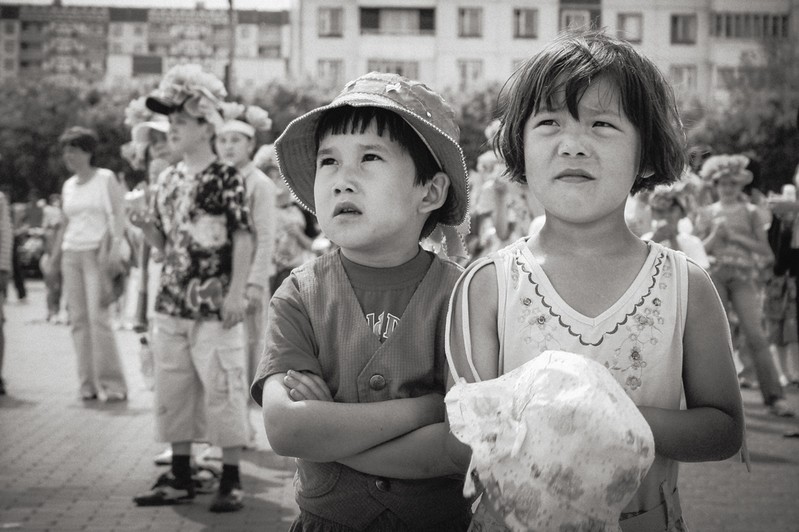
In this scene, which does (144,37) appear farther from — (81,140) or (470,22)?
Answer: (81,140)

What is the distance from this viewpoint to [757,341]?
345 inches

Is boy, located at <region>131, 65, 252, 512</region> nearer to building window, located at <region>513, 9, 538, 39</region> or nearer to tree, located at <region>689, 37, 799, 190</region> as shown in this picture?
tree, located at <region>689, 37, 799, 190</region>

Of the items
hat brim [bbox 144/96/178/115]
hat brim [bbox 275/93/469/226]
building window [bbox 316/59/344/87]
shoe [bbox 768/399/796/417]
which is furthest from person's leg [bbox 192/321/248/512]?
building window [bbox 316/59/344/87]

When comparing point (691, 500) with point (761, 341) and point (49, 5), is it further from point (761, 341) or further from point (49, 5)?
point (49, 5)

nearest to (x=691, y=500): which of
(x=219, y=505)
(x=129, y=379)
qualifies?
(x=219, y=505)

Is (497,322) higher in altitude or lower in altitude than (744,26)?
lower

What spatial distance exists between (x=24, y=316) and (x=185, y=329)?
1467cm

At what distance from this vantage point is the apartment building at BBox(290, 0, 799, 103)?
2441 inches

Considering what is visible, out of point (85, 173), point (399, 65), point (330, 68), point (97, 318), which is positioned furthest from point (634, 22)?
point (97, 318)

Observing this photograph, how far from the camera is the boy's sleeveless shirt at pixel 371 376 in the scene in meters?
2.44

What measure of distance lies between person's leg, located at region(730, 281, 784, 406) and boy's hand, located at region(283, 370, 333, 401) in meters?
7.00

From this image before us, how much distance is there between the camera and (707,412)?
222cm

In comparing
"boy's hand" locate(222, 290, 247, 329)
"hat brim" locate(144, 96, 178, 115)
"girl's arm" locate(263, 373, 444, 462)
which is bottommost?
"boy's hand" locate(222, 290, 247, 329)

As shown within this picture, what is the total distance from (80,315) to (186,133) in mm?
4395
